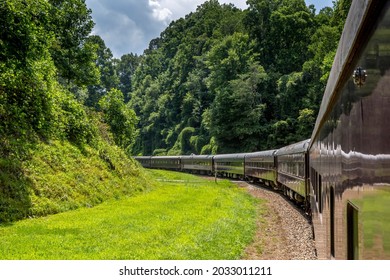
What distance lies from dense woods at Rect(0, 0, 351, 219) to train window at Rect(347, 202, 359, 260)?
12156mm

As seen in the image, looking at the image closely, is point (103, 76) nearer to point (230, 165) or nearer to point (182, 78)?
point (182, 78)

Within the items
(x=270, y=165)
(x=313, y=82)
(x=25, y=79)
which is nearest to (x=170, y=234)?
(x=25, y=79)

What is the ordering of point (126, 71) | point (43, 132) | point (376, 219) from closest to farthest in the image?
point (376, 219), point (43, 132), point (126, 71)

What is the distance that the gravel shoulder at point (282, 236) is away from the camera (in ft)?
38.0

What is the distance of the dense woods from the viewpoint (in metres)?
14.8

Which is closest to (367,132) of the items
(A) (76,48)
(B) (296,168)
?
(B) (296,168)

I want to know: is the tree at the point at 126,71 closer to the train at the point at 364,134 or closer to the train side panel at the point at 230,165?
the train side panel at the point at 230,165

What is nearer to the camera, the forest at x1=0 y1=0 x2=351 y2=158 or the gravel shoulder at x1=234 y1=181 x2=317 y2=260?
the gravel shoulder at x1=234 y1=181 x2=317 y2=260

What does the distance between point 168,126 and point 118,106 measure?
55.1 metres

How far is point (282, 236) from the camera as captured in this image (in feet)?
47.1

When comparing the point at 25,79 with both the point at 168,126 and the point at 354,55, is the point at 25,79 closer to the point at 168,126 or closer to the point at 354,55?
the point at 354,55

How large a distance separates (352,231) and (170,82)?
91.8m

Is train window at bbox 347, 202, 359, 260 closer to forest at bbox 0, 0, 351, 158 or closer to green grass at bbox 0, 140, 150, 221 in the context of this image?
forest at bbox 0, 0, 351, 158

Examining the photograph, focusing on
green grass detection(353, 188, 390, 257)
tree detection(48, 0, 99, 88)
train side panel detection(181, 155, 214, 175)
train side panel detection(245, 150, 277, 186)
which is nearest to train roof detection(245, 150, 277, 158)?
train side panel detection(245, 150, 277, 186)
